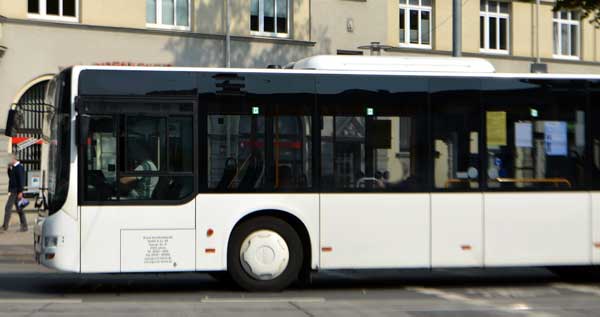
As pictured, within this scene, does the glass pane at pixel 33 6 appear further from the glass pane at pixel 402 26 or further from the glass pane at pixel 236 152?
the glass pane at pixel 236 152

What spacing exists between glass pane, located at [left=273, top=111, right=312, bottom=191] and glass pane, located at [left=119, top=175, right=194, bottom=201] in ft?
3.52

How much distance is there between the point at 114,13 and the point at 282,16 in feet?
17.7

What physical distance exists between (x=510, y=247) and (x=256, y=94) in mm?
3662

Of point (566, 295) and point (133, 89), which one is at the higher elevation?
point (133, 89)

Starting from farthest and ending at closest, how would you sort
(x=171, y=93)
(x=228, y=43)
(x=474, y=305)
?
(x=228, y=43), (x=171, y=93), (x=474, y=305)

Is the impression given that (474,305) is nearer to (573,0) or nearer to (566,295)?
(566,295)

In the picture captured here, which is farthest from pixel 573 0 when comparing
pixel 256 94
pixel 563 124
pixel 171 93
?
pixel 171 93

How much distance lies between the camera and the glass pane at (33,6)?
1073 inches

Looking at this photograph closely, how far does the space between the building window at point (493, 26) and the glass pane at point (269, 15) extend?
8.20 meters

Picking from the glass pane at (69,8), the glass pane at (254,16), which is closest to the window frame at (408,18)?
the glass pane at (254,16)

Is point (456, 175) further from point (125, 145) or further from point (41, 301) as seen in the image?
point (41, 301)

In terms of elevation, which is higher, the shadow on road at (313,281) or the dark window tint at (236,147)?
the dark window tint at (236,147)

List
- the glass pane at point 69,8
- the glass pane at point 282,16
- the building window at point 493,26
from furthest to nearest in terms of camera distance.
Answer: the building window at point 493,26 → the glass pane at point 282,16 → the glass pane at point 69,8

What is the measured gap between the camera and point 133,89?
12.4m
